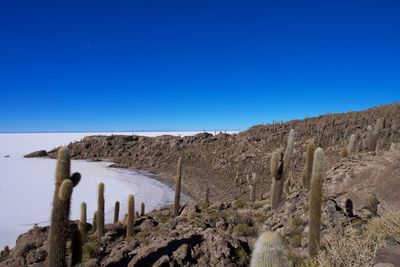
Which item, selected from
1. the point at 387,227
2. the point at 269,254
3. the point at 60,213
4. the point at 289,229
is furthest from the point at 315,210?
the point at 60,213

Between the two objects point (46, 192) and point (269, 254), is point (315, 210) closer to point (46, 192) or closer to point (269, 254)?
point (269, 254)

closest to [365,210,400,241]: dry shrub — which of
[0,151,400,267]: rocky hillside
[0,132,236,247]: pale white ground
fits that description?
[0,151,400,267]: rocky hillside

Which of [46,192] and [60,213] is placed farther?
[46,192]

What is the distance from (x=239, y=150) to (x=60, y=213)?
34.8 metres

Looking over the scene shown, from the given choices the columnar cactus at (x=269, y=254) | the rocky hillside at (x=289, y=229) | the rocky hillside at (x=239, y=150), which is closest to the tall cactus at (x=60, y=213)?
the rocky hillside at (x=289, y=229)

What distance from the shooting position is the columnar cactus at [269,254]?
408 centimetres

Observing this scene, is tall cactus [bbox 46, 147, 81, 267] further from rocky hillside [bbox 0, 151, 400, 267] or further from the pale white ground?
the pale white ground

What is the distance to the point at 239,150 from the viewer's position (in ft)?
140

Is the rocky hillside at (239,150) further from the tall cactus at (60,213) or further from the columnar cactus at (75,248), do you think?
the tall cactus at (60,213)

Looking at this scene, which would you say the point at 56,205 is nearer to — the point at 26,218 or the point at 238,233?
the point at 238,233

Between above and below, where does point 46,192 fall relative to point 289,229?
below

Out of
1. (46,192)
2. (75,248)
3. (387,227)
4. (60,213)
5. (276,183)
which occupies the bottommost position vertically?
(46,192)

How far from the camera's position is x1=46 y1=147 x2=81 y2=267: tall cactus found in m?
8.59

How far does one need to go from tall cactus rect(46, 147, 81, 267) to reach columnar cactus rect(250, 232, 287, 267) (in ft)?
18.7
